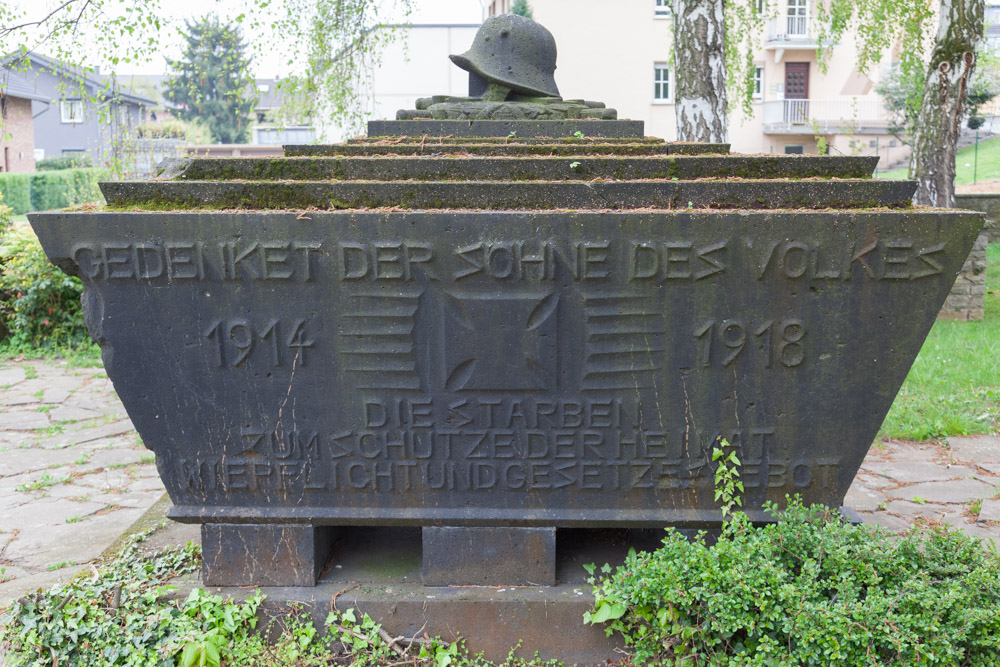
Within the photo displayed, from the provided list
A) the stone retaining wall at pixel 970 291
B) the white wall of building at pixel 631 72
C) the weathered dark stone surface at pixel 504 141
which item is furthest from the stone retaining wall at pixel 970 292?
the white wall of building at pixel 631 72

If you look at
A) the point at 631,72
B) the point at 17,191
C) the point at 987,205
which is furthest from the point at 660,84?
the point at 17,191

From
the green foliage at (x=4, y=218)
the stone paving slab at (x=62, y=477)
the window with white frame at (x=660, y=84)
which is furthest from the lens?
the window with white frame at (x=660, y=84)

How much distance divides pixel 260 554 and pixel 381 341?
0.83 meters

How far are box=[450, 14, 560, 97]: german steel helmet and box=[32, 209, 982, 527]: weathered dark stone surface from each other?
2095mm

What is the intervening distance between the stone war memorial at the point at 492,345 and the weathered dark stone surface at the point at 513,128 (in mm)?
917

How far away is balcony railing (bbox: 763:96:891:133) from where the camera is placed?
2586 centimetres

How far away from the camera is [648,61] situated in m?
24.0

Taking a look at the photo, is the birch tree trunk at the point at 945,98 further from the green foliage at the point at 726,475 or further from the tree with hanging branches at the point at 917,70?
the green foliage at the point at 726,475

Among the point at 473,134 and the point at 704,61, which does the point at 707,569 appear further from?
the point at 704,61

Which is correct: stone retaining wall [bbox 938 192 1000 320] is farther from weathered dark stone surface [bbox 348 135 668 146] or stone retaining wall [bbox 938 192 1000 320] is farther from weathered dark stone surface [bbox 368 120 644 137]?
weathered dark stone surface [bbox 348 135 668 146]

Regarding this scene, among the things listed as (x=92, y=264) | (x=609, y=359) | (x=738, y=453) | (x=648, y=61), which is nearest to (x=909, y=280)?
(x=738, y=453)

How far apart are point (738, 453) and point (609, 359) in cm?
52

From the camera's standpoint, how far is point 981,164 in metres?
23.1

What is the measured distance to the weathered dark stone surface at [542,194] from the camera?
2.60m
